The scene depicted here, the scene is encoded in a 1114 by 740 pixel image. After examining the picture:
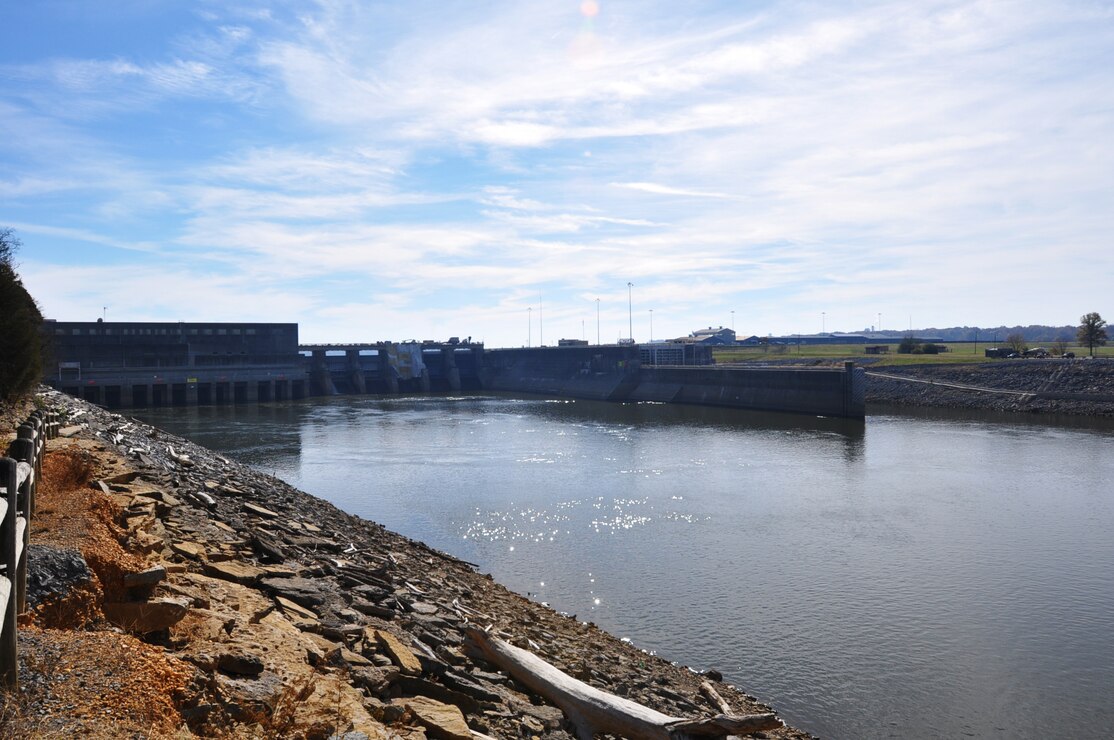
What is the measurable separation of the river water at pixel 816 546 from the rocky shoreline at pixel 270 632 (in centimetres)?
235

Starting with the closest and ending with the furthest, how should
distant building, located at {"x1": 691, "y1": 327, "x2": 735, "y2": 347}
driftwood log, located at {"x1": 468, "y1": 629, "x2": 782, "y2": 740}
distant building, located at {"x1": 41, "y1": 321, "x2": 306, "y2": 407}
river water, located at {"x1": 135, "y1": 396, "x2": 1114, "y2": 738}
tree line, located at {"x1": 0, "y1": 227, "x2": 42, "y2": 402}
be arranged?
driftwood log, located at {"x1": 468, "y1": 629, "x2": 782, "y2": 740}, river water, located at {"x1": 135, "y1": 396, "x2": 1114, "y2": 738}, tree line, located at {"x1": 0, "y1": 227, "x2": 42, "y2": 402}, distant building, located at {"x1": 41, "y1": 321, "x2": 306, "y2": 407}, distant building, located at {"x1": 691, "y1": 327, "x2": 735, "y2": 347}

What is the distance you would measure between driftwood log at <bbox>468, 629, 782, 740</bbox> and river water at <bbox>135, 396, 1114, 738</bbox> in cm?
545

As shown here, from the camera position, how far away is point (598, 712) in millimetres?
8672

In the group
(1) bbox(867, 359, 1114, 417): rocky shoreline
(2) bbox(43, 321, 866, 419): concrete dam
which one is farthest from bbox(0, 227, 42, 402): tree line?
(1) bbox(867, 359, 1114, 417): rocky shoreline

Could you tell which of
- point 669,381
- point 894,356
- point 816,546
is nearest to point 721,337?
point 894,356

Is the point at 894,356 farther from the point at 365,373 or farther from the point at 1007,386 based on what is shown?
the point at 365,373

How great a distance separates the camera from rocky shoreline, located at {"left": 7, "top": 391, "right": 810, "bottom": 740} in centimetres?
606

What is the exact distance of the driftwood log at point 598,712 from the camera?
7.65 metres

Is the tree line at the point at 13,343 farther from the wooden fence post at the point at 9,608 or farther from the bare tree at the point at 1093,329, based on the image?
the bare tree at the point at 1093,329

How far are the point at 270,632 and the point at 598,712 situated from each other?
3525mm

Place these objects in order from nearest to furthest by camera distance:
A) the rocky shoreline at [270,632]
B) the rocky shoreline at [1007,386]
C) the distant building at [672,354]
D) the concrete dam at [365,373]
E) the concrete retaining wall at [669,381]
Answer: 1. the rocky shoreline at [270,632]
2. the rocky shoreline at [1007,386]
3. the concrete retaining wall at [669,381]
4. the concrete dam at [365,373]
5. the distant building at [672,354]

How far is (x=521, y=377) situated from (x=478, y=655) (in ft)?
292

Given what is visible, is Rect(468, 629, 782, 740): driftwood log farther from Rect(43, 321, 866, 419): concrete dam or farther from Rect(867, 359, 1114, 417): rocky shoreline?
Rect(867, 359, 1114, 417): rocky shoreline

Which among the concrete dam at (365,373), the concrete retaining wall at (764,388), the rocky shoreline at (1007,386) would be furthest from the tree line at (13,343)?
the rocky shoreline at (1007,386)
